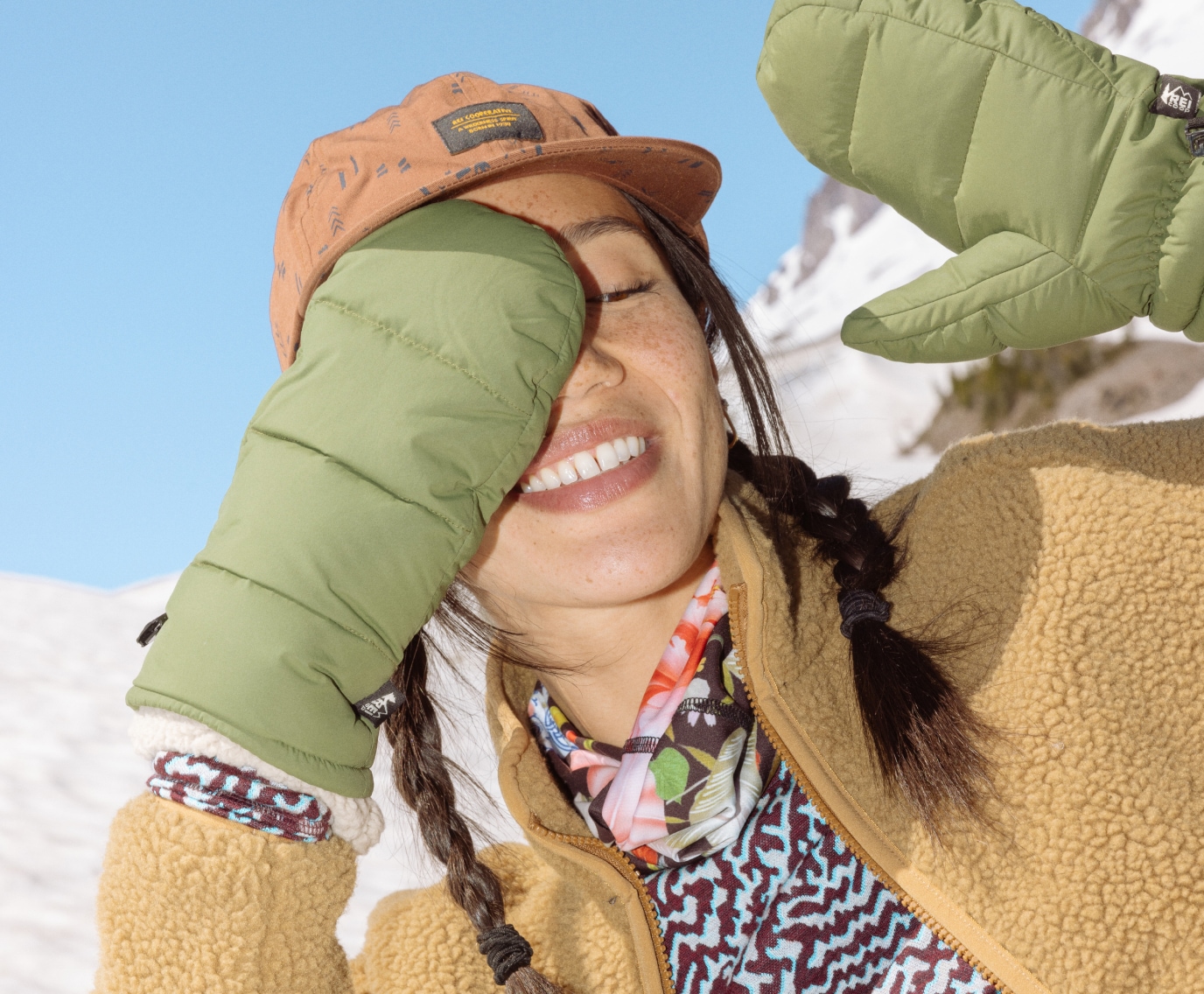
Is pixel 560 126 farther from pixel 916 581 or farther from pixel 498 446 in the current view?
pixel 916 581

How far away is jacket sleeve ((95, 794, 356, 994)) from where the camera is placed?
3.55 ft

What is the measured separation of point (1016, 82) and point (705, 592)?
28.2 inches

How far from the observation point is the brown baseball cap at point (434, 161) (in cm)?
121

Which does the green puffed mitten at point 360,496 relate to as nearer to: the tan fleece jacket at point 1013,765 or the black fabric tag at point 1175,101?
the tan fleece jacket at point 1013,765

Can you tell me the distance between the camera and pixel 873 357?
9156 mm

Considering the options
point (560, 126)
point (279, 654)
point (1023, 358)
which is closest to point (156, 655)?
point (279, 654)

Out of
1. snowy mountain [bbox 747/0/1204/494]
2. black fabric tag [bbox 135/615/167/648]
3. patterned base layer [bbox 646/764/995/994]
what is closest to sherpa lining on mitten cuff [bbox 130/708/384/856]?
black fabric tag [bbox 135/615/167/648]

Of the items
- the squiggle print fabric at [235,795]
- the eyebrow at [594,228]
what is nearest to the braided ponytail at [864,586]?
the eyebrow at [594,228]

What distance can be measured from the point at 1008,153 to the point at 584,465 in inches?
22.6

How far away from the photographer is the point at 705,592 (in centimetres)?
140

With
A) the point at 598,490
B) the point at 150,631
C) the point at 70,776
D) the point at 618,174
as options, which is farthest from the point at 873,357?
the point at 150,631

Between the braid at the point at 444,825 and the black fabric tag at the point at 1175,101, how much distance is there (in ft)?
3.74

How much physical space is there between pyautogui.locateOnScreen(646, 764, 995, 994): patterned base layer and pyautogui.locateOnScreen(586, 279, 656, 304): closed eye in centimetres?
63

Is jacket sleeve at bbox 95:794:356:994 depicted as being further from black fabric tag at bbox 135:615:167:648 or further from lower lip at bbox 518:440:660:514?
lower lip at bbox 518:440:660:514
